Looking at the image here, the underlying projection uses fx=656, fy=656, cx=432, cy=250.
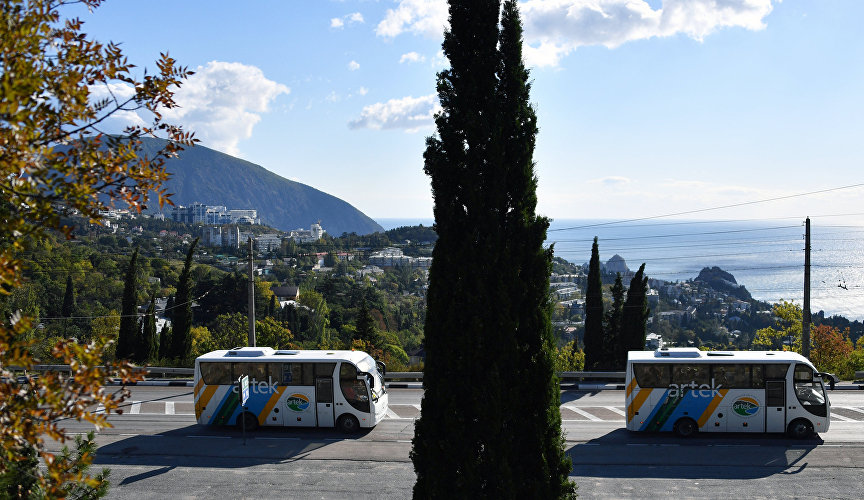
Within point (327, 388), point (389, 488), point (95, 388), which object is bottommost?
point (389, 488)

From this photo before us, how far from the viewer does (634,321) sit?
3731 centimetres

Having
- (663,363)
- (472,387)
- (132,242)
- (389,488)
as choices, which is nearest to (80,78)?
(472,387)

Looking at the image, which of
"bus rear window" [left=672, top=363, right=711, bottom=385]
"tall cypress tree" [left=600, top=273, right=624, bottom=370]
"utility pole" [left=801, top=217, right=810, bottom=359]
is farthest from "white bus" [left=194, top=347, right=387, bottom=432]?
"tall cypress tree" [left=600, top=273, right=624, bottom=370]

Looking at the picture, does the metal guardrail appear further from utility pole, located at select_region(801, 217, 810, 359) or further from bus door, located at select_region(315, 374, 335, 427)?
bus door, located at select_region(315, 374, 335, 427)

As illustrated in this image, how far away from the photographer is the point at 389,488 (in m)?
15.6

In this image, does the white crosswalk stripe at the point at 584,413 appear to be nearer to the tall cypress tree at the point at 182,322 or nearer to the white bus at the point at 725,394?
the white bus at the point at 725,394

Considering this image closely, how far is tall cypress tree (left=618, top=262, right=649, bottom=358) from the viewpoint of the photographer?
3603 centimetres

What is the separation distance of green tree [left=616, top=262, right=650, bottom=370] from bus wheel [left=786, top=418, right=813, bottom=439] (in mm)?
16400

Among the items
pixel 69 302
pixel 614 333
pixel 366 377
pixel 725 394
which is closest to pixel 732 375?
pixel 725 394

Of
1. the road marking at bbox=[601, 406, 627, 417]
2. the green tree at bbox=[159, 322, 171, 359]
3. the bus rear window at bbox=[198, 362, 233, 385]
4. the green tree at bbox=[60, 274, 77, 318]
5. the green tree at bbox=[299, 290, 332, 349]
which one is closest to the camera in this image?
the bus rear window at bbox=[198, 362, 233, 385]

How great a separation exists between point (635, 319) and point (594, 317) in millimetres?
2962

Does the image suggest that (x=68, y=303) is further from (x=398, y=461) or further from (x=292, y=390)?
(x=398, y=461)

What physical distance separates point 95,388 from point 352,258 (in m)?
174

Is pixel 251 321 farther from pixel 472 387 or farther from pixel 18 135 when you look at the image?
pixel 18 135
